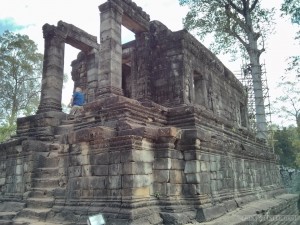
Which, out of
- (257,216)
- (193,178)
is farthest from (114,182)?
(257,216)

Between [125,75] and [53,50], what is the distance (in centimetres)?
408

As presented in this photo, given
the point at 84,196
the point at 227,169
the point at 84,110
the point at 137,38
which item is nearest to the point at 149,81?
the point at 137,38

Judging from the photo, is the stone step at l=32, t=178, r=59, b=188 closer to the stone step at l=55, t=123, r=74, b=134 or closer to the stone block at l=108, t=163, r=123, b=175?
the stone step at l=55, t=123, r=74, b=134

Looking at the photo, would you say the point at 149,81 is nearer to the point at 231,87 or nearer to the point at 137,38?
the point at 137,38

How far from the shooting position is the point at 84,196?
539 centimetres

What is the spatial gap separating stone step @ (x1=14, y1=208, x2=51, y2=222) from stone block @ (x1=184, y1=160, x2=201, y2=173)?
9.39 ft

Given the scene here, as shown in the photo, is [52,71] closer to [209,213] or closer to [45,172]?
[45,172]

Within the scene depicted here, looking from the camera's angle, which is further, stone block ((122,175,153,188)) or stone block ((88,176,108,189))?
stone block ((88,176,108,189))

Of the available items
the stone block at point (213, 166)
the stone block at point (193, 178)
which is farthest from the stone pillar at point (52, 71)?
the stone block at point (213, 166)

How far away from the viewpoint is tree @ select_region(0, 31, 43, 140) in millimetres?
21016

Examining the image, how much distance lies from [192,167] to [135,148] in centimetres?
133

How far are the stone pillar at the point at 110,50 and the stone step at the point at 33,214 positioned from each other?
3109 millimetres

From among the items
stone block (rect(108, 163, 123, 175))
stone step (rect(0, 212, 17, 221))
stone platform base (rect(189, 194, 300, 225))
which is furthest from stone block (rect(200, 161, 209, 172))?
stone step (rect(0, 212, 17, 221))

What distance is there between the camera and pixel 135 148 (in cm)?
505
